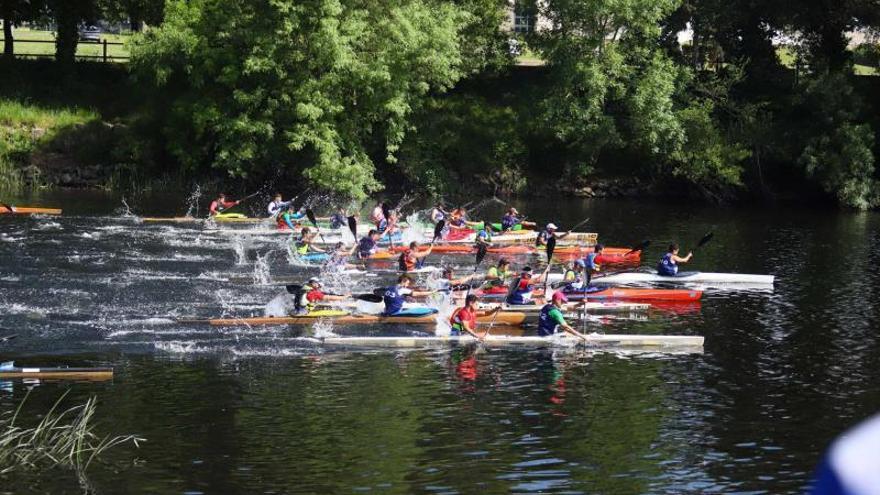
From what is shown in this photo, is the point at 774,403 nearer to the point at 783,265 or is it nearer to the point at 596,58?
the point at 783,265

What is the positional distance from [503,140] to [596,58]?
21.3 feet

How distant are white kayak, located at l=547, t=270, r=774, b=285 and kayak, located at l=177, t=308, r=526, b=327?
16.4 ft

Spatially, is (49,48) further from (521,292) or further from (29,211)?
(521,292)

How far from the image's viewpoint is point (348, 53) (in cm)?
4609

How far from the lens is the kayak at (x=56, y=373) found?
60.4 feet

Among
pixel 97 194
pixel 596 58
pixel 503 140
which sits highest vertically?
Result: pixel 596 58

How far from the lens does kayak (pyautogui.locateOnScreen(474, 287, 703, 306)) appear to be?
1083 inches

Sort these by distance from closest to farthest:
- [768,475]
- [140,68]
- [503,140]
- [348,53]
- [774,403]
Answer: [768,475] < [774,403] < [348,53] < [140,68] < [503,140]

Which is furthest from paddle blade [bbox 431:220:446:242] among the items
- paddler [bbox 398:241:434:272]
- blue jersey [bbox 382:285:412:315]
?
blue jersey [bbox 382:285:412:315]

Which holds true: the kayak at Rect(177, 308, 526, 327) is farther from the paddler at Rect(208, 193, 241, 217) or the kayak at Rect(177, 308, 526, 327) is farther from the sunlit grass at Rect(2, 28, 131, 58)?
the sunlit grass at Rect(2, 28, 131, 58)

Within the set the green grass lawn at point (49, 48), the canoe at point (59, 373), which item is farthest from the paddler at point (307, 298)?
the green grass lawn at point (49, 48)

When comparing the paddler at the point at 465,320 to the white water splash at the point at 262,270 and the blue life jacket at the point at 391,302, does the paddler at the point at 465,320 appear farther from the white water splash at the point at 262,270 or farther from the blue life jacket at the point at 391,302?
the white water splash at the point at 262,270

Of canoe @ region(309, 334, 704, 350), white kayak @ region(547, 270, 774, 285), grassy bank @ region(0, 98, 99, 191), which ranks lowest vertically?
canoe @ region(309, 334, 704, 350)

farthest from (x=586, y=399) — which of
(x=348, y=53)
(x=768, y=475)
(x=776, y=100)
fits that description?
(x=776, y=100)
